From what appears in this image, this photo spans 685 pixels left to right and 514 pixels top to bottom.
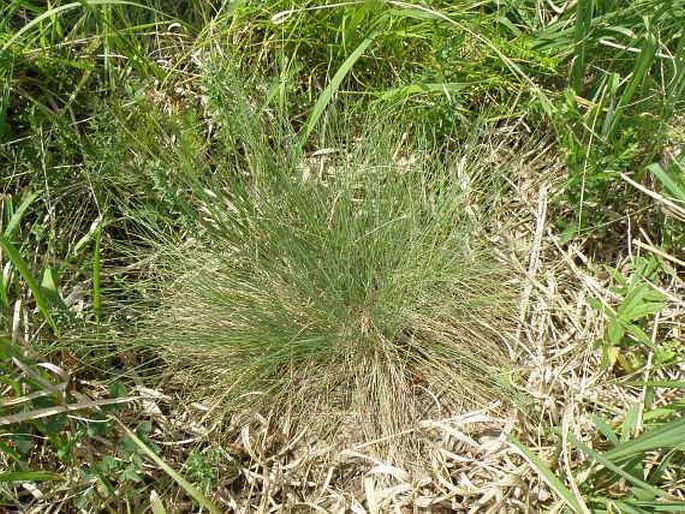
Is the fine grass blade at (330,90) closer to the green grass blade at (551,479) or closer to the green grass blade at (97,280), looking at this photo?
the green grass blade at (97,280)

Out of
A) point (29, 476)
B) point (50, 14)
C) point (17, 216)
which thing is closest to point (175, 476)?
point (29, 476)

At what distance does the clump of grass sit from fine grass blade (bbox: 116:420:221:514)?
0.48 feet

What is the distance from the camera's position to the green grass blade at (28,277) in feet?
3.78

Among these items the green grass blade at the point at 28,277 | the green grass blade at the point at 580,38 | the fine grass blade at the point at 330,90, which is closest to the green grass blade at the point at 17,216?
the green grass blade at the point at 28,277

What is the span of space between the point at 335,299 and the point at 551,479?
46 centimetres

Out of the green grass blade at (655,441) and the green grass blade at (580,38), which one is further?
the green grass blade at (580,38)

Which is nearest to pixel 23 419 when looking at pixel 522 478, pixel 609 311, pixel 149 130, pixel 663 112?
pixel 149 130

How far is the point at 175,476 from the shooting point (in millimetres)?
1123

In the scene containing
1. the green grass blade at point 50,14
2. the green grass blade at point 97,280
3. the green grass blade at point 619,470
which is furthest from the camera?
the green grass blade at point 50,14

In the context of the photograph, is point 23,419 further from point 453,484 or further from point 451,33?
point 451,33

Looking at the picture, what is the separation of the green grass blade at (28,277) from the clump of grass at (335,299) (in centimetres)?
18

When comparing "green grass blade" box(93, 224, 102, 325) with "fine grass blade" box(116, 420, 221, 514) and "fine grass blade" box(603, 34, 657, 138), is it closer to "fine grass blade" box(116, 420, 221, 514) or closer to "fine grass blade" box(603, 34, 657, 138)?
"fine grass blade" box(116, 420, 221, 514)

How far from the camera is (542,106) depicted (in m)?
1.41

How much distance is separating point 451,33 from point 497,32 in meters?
0.09
